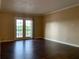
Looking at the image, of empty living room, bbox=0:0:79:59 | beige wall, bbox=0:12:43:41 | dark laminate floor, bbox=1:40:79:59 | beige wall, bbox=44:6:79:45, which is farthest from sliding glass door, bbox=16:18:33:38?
dark laminate floor, bbox=1:40:79:59

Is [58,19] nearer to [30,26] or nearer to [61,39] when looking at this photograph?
[61,39]

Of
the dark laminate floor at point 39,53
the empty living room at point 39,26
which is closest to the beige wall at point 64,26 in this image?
the empty living room at point 39,26

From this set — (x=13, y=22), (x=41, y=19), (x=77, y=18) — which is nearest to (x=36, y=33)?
(x=41, y=19)

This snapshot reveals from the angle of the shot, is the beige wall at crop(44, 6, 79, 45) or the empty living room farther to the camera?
the beige wall at crop(44, 6, 79, 45)

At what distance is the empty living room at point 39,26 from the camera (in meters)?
5.64

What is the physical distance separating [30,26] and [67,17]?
159 inches

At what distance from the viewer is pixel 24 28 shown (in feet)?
29.7

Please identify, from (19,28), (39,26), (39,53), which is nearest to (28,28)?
(19,28)

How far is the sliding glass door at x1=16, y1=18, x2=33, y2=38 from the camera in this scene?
8.84m

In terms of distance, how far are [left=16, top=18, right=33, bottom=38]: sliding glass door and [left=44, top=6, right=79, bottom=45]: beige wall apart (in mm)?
1648

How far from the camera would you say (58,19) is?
7441 millimetres

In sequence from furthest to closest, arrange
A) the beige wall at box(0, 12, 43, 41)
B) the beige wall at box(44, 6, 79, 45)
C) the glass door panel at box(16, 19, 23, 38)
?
the glass door panel at box(16, 19, 23, 38), the beige wall at box(0, 12, 43, 41), the beige wall at box(44, 6, 79, 45)

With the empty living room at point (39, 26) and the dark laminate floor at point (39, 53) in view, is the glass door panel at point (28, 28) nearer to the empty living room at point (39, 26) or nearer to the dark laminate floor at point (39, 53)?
the empty living room at point (39, 26)

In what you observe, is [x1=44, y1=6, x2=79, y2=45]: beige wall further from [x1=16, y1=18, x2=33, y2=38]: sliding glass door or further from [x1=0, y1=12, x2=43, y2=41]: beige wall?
[x1=0, y1=12, x2=43, y2=41]: beige wall
